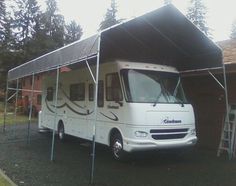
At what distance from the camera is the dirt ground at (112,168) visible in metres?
8.39

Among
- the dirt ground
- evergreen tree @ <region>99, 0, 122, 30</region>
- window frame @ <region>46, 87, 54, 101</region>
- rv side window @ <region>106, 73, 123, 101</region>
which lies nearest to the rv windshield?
rv side window @ <region>106, 73, 123, 101</region>

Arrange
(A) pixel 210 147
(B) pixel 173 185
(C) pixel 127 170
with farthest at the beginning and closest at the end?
(A) pixel 210 147 < (C) pixel 127 170 < (B) pixel 173 185

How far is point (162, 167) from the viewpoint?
10.0 metres

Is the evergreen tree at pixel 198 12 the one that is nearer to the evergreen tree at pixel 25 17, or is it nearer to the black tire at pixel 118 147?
the evergreen tree at pixel 25 17

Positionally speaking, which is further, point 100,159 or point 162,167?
point 100,159

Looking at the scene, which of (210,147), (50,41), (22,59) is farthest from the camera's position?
(50,41)

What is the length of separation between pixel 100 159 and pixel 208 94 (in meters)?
4.41

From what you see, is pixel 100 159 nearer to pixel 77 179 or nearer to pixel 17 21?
pixel 77 179

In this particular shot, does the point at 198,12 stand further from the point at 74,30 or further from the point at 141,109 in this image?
the point at 141,109

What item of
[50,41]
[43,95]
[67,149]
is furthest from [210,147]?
[50,41]

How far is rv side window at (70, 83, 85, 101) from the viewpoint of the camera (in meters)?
13.1

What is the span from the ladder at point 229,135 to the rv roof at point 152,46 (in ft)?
5.15

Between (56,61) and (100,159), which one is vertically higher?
(56,61)

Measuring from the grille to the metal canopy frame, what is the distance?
1691 mm
